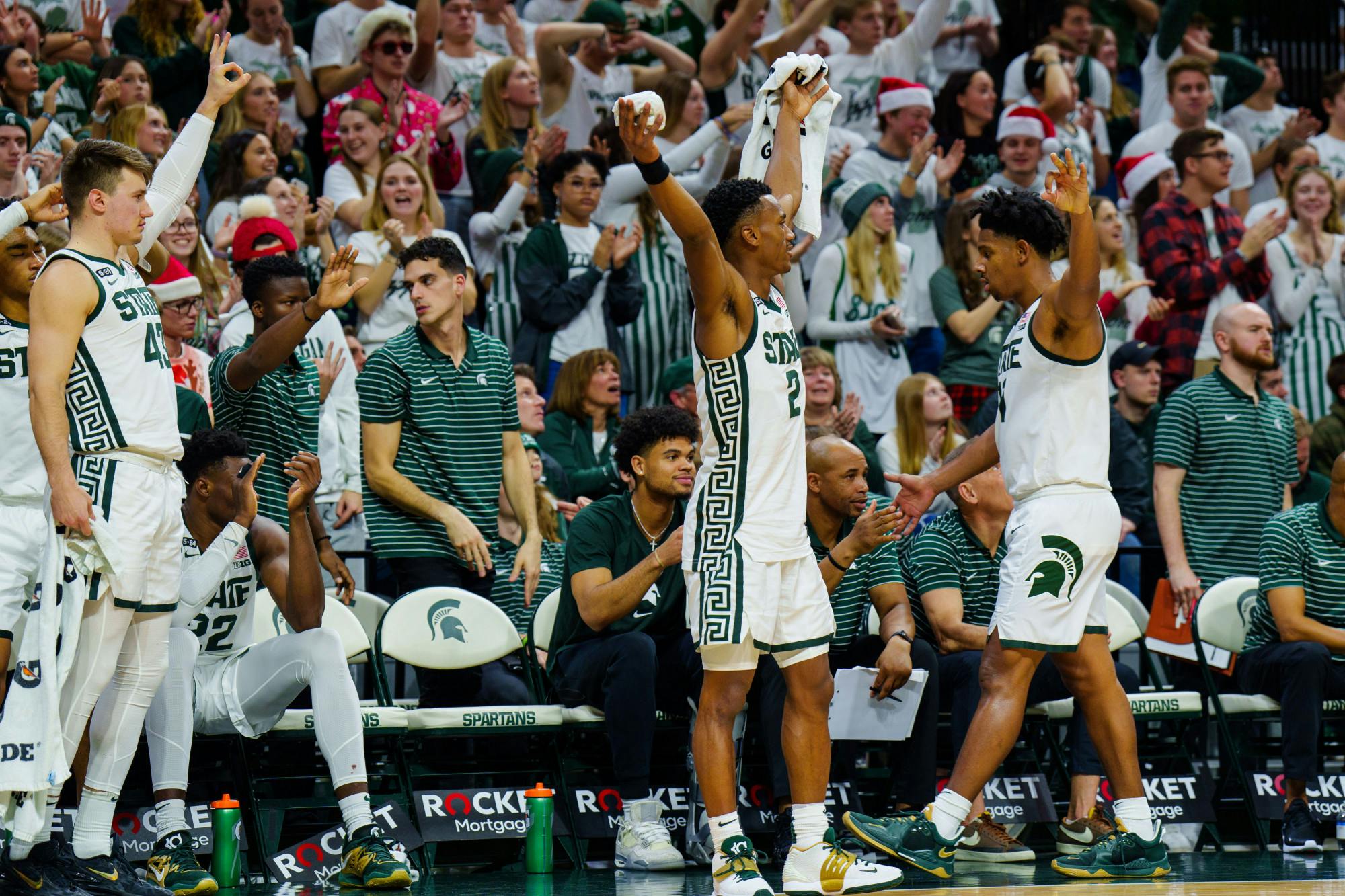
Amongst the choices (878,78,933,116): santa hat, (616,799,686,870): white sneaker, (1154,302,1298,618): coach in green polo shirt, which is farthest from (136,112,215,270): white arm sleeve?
(878,78,933,116): santa hat

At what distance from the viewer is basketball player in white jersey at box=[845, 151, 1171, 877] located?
18.2 feet

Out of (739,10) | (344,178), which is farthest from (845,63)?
(344,178)

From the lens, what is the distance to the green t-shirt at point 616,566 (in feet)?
21.4

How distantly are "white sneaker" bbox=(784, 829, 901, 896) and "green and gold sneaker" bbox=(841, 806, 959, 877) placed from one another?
0.34m

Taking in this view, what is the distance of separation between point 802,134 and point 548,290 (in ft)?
11.4

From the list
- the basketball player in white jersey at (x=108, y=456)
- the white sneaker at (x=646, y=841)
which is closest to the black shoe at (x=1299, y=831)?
the white sneaker at (x=646, y=841)

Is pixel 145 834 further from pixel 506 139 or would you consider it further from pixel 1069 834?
pixel 506 139

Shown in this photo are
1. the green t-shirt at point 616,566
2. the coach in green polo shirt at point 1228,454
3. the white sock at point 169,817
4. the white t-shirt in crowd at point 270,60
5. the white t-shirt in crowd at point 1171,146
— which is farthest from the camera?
the white t-shirt in crowd at point 1171,146

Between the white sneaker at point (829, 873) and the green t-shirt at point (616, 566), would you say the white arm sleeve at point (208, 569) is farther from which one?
the white sneaker at point (829, 873)

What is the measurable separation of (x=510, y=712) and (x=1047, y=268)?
2543 millimetres

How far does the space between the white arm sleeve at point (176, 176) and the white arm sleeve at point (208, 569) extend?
1021 mm

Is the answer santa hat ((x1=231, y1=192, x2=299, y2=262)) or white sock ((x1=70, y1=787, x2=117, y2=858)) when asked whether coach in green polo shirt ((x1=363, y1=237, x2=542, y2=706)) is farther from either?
white sock ((x1=70, y1=787, x2=117, y2=858))

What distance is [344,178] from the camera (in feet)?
32.0

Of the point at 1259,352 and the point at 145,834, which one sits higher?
the point at 1259,352
